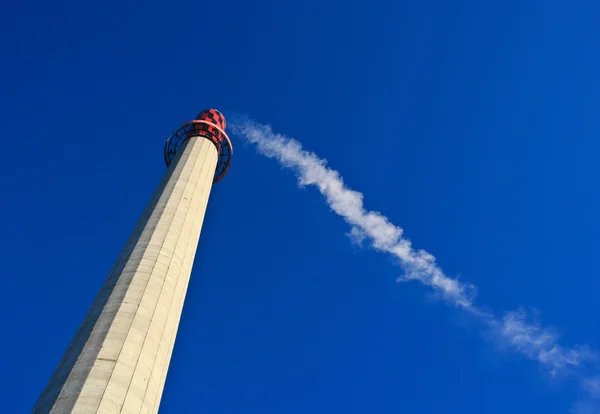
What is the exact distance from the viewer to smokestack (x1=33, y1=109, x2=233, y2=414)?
17.2 meters

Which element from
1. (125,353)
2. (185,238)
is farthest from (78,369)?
(185,238)

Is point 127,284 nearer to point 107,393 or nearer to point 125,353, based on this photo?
point 125,353

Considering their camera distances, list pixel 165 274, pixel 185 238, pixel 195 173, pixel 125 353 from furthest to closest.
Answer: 1. pixel 195 173
2. pixel 185 238
3. pixel 165 274
4. pixel 125 353

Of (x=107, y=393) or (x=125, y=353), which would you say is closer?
(x=107, y=393)

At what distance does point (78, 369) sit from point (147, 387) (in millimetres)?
2702

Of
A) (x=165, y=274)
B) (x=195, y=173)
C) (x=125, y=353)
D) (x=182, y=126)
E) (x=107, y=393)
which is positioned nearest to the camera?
(x=107, y=393)

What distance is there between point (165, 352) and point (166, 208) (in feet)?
30.7

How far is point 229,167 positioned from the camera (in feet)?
130

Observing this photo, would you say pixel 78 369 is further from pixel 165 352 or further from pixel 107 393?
pixel 165 352

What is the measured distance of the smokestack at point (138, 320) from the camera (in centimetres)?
1716

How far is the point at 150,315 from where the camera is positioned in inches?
816

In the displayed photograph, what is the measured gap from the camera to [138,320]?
2012cm

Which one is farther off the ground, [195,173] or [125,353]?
[195,173]

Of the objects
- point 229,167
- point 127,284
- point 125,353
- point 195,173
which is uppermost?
point 229,167
